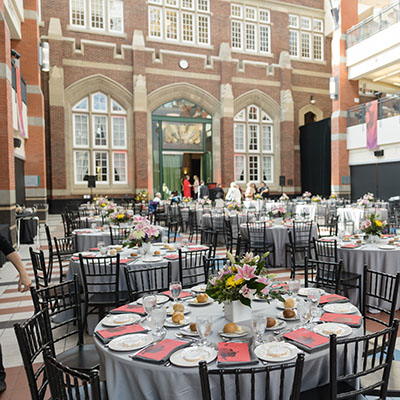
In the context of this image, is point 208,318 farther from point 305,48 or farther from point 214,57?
point 305,48

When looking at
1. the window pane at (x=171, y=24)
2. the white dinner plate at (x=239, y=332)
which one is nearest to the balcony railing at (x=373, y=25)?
the window pane at (x=171, y=24)

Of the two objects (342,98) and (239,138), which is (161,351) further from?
(239,138)

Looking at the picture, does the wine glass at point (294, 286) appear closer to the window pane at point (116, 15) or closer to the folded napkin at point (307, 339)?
the folded napkin at point (307, 339)

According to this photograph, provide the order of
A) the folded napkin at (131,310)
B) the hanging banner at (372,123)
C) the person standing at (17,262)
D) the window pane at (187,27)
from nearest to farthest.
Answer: the folded napkin at (131,310) → the person standing at (17,262) → the hanging banner at (372,123) → the window pane at (187,27)

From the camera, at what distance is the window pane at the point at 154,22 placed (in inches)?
776

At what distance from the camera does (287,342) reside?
7.11 feet

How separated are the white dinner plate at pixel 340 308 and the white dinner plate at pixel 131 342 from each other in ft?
4.30

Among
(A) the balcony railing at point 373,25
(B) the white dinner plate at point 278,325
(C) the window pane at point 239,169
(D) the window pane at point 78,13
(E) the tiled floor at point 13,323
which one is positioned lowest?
(E) the tiled floor at point 13,323

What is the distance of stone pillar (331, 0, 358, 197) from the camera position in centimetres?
1869

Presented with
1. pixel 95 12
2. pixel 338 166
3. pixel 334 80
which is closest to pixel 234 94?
pixel 334 80

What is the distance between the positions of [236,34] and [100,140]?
1020cm

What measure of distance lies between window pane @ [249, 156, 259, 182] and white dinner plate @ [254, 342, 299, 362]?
20.4 meters

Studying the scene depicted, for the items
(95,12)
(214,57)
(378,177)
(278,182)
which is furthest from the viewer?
(278,182)

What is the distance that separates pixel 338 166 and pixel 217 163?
641 centimetres
